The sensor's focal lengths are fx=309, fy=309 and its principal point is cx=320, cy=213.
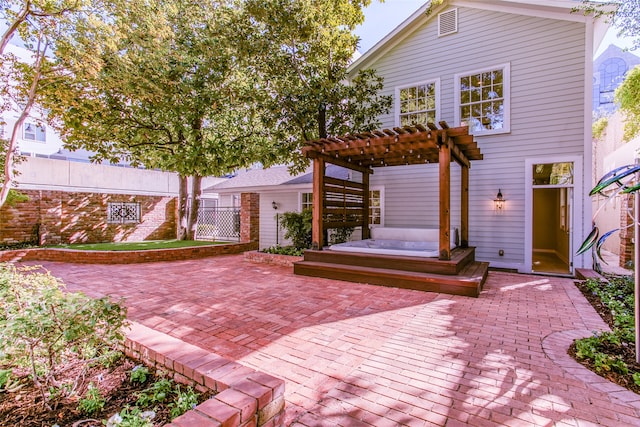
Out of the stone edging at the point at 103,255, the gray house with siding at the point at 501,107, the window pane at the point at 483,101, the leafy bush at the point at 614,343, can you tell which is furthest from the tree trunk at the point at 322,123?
the leafy bush at the point at 614,343

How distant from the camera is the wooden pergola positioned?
19.2ft

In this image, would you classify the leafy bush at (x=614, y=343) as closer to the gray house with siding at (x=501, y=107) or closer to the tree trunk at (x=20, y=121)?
the gray house with siding at (x=501, y=107)

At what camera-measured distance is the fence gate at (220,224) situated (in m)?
13.1

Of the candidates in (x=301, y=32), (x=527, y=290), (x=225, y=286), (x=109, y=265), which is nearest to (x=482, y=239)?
(x=527, y=290)

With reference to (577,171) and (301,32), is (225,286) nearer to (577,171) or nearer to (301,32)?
(301,32)

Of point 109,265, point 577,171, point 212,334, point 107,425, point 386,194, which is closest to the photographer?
point 107,425

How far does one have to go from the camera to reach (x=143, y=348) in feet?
8.23

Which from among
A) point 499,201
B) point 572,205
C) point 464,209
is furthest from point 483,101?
point 572,205

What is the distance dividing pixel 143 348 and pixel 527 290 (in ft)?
20.6

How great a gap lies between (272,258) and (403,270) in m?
3.79

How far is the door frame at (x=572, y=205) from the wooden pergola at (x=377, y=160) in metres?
1.29

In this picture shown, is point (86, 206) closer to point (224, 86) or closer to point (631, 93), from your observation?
point (224, 86)

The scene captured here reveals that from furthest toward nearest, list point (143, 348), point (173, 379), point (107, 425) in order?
point (143, 348), point (173, 379), point (107, 425)

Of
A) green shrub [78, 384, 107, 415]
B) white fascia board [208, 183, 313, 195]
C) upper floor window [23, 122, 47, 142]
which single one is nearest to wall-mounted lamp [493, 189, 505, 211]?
white fascia board [208, 183, 313, 195]
